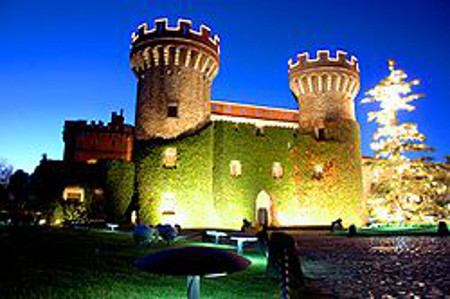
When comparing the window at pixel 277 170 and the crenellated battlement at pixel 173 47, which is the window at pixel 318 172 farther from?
the crenellated battlement at pixel 173 47

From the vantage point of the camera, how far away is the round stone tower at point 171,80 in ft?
77.2

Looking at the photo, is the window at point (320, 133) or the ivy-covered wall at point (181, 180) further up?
the window at point (320, 133)

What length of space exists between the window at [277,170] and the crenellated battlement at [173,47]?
27.2ft

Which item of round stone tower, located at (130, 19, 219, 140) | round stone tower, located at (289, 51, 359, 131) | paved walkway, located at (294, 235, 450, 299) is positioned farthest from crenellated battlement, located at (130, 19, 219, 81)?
paved walkway, located at (294, 235, 450, 299)

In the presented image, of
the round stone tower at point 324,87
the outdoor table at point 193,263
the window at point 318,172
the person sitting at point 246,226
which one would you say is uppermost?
the round stone tower at point 324,87

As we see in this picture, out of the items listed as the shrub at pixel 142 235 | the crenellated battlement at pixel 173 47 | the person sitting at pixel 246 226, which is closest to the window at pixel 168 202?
the person sitting at pixel 246 226

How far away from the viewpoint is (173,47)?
23562 millimetres

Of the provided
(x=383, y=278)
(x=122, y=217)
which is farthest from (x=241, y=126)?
(x=383, y=278)

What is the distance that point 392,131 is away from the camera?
22953mm

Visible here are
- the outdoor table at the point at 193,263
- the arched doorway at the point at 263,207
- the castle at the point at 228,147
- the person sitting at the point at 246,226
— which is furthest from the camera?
the arched doorway at the point at 263,207

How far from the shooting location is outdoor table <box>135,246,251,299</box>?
124 inches

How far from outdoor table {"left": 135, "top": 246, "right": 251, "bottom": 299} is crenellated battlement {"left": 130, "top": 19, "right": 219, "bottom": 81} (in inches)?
853

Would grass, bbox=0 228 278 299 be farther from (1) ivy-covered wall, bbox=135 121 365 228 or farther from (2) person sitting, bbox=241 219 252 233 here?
(1) ivy-covered wall, bbox=135 121 365 228

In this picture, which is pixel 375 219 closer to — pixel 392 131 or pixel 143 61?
pixel 392 131
